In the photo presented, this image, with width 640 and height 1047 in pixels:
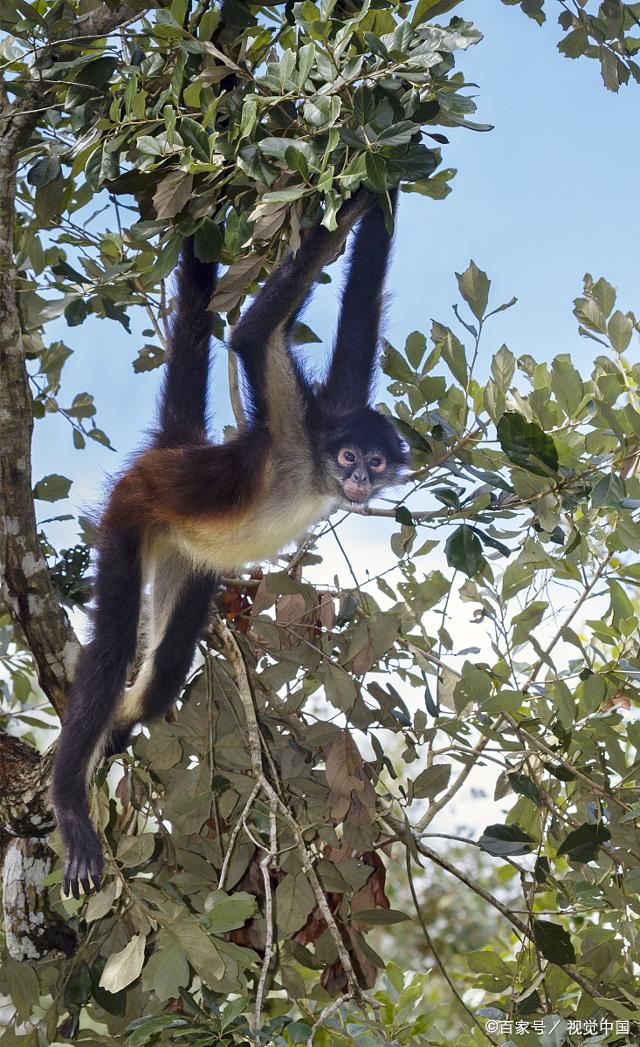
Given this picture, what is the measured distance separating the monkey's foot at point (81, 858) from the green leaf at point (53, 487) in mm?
1640

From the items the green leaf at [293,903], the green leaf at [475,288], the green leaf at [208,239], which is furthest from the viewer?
the green leaf at [293,903]

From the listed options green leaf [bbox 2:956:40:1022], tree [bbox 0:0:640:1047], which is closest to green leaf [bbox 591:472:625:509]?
tree [bbox 0:0:640:1047]

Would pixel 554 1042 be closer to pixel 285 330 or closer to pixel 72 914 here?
pixel 72 914

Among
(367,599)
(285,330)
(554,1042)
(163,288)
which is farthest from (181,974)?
(163,288)

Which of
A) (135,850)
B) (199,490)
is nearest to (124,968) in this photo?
(135,850)

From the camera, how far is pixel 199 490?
4062 mm

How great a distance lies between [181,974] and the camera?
2.73 metres

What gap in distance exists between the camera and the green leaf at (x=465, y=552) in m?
3.15

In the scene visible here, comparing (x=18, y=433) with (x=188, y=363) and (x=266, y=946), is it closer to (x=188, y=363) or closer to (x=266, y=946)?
(x=188, y=363)

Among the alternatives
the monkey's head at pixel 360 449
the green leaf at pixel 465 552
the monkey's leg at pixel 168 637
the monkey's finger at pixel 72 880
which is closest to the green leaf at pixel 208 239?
the monkey's head at pixel 360 449

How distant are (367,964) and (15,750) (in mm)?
1732

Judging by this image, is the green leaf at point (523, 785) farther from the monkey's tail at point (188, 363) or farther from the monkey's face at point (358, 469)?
the monkey's tail at point (188, 363)

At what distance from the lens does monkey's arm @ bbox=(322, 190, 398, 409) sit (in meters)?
3.75

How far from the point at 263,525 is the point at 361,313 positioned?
104 cm
